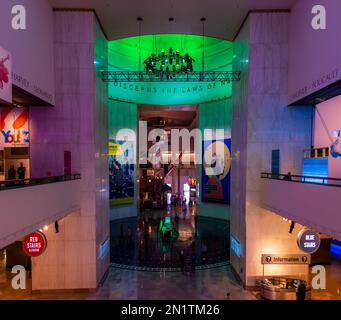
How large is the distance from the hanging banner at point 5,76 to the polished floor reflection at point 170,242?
31.7 feet

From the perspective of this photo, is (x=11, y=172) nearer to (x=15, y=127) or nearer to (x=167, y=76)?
(x=15, y=127)

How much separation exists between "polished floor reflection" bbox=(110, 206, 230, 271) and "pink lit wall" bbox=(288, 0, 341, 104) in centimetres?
923

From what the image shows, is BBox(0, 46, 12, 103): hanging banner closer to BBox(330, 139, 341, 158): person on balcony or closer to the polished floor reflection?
the polished floor reflection

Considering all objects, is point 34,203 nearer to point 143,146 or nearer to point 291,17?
point 291,17

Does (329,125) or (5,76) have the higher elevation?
(5,76)

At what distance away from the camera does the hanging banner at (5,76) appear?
6.87 meters

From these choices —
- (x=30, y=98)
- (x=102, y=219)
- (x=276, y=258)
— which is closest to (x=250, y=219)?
(x=276, y=258)

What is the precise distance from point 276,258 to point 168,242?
304 inches

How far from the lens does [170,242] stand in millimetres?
16391

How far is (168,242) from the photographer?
646 inches

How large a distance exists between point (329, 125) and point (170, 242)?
37.1ft

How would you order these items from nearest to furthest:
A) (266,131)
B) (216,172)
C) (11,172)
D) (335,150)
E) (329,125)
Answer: (335,150) < (329,125) < (266,131) < (11,172) < (216,172)

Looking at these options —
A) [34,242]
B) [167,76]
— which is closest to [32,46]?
[167,76]

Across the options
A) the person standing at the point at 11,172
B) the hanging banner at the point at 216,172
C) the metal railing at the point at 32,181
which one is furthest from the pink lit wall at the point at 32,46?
the hanging banner at the point at 216,172
